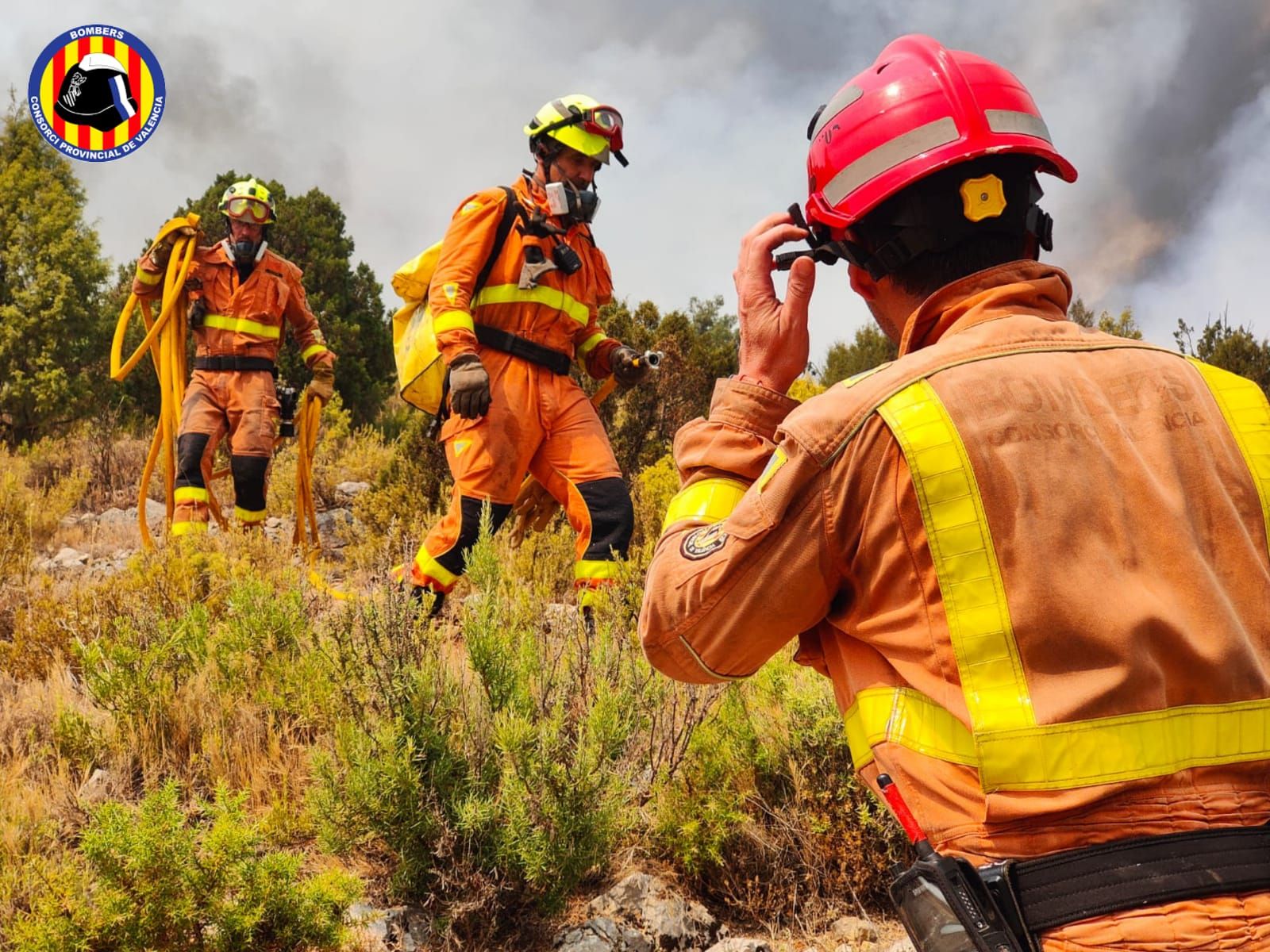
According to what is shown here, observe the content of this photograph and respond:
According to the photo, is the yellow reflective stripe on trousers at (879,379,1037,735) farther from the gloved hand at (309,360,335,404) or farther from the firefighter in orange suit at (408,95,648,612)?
the gloved hand at (309,360,335,404)

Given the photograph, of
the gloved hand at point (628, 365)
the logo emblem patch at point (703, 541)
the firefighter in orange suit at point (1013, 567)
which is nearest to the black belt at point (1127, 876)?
the firefighter in orange suit at point (1013, 567)

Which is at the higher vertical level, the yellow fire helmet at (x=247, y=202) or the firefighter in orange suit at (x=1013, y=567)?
the yellow fire helmet at (x=247, y=202)

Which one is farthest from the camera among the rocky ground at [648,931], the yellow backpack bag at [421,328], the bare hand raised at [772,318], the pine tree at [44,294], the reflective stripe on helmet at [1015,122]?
the pine tree at [44,294]

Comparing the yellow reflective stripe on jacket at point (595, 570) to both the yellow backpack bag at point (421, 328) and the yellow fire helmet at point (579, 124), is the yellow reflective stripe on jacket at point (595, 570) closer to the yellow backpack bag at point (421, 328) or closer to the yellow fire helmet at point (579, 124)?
the yellow backpack bag at point (421, 328)

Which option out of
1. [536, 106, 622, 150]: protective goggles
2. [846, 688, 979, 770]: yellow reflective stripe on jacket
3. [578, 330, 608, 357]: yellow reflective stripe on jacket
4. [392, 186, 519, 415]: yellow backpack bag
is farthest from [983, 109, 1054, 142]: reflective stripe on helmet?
[578, 330, 608, 357]: yellow reflective stripe on jacket

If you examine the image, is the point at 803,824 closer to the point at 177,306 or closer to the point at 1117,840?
the point at 1117,840

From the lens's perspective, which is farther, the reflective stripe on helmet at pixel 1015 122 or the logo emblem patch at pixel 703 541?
the reflective stripe on helmet at pixel 1015 122

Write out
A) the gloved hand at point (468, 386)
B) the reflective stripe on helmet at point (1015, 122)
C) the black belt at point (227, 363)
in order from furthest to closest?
the black belt at point (227, 363), the gloved hand at point (468, 386), the reflective stripe on helmet at point (1015, 122)

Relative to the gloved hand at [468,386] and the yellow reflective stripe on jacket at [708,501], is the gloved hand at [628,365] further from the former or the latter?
the yellow reflective stripe on jacket at [708,501]

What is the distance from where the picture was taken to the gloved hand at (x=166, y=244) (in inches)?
292

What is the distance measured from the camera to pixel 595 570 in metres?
4.91

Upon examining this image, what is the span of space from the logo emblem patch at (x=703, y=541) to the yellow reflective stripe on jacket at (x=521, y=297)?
3.72 m

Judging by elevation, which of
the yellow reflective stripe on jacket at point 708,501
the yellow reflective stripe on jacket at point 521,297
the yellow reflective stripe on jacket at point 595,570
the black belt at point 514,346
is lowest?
the yellow reflective stripe on jacket at point 708,501

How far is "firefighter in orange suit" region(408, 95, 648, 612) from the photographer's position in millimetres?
4863
